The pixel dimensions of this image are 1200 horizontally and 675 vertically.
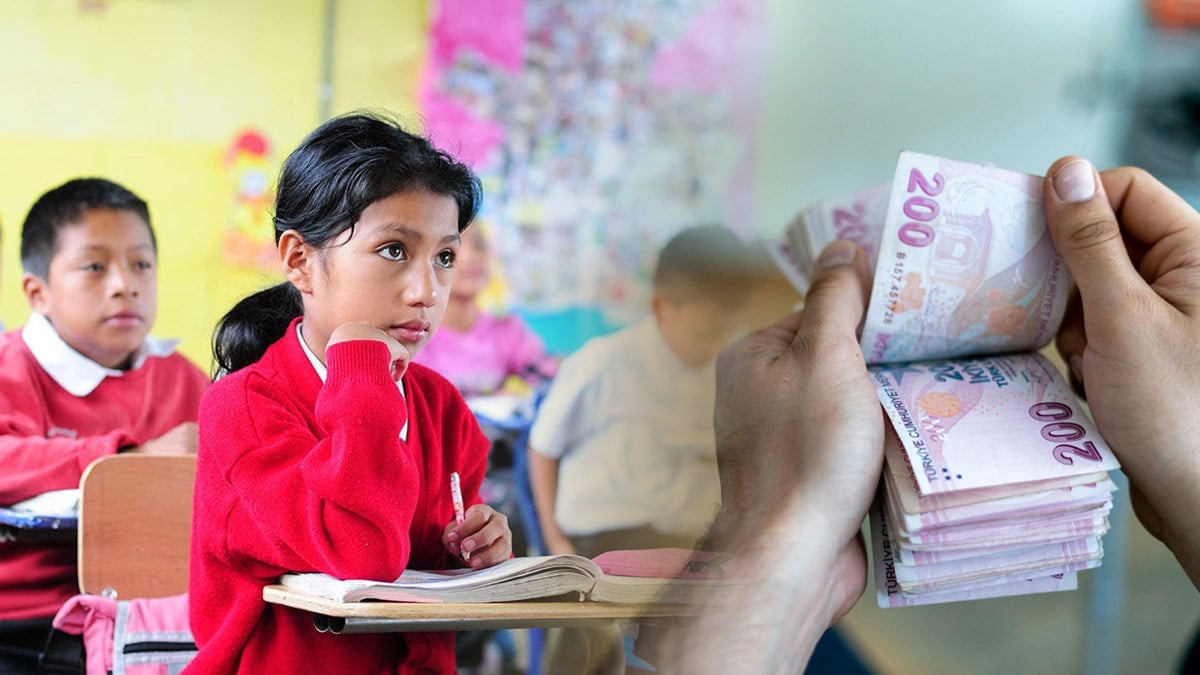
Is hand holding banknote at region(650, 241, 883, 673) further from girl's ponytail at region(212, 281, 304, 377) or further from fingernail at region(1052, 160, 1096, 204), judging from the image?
girl's ponytail at region(212, 281, 304, 377)

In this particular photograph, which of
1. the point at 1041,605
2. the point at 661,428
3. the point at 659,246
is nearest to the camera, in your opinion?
the point at 661,428

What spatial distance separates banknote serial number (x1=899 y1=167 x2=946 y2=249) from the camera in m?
0.77

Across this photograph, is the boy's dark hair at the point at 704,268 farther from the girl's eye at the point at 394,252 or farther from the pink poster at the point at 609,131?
the girl's eye at the point at 394,252

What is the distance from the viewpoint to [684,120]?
1.71 m

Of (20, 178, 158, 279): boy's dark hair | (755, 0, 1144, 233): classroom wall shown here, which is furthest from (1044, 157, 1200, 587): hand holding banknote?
(755, 0, 1144, 233): classroom wall

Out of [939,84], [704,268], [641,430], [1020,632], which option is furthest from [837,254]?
[1020,632]

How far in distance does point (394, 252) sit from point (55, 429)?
24cm

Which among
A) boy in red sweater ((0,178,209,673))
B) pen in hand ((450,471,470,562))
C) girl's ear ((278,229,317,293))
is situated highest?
girl's ear ((278,229,317,293))

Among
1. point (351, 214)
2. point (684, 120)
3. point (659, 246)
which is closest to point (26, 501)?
point (351, 214)

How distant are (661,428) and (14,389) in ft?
2.10

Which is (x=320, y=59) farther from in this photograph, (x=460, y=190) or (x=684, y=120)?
(x=684, y=120)

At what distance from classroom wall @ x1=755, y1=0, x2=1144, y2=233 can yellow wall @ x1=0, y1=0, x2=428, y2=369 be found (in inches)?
56.2

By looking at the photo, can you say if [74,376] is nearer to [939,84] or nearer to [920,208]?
[920,208]

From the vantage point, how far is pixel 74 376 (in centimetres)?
60
